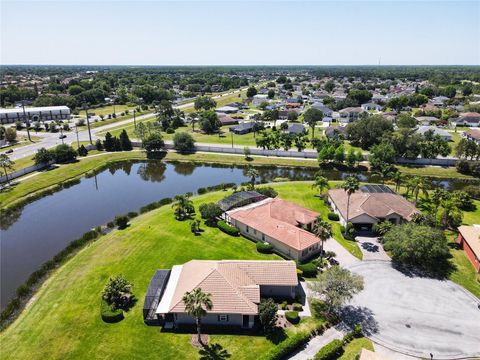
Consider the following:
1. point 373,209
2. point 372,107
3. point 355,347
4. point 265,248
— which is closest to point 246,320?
point 355,347

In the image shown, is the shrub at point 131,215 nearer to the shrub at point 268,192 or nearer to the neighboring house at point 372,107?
the shrub at point 268,192

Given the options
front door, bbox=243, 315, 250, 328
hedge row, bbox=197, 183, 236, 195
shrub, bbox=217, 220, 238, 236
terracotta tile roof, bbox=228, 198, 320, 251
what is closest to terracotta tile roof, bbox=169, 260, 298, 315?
front door, bbox=243, 315, 250, 328

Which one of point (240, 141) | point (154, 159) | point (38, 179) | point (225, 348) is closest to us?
point (225, 348)

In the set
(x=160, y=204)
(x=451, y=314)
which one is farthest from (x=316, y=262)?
(x=160, y=204)

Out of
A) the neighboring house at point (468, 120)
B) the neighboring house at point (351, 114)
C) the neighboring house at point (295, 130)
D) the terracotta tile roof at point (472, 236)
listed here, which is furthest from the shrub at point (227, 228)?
the neighboring house at point (468, 120)

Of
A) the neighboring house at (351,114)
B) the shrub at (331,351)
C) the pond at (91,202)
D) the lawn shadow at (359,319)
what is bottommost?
the pond at (91,202)

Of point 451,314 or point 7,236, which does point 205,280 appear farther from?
point 7,236

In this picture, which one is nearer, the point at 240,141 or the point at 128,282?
the point at 128,282
